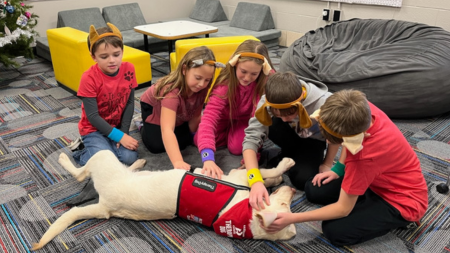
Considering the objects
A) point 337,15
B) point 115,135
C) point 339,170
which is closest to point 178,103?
point 115,135

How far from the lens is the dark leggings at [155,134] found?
2.07 meters

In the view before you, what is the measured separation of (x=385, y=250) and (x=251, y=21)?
12.2 feet

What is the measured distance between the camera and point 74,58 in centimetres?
282

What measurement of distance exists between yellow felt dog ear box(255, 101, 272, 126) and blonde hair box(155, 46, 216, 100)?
0.40m

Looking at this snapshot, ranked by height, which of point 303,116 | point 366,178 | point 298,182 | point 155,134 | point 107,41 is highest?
point 107,41

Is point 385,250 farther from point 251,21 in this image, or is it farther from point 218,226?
point 251,21

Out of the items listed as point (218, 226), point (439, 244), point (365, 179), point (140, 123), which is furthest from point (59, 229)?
point (439, 244)

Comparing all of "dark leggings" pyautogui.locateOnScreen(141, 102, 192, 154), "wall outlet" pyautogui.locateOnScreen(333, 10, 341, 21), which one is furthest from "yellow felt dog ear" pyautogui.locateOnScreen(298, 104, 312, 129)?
"wall outlet" pyautogui.locateOnScreen(333, 10, 341, 21)

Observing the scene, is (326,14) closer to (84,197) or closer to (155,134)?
(155,134)

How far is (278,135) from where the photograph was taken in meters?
1.89

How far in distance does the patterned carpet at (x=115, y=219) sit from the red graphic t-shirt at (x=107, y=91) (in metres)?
0.27

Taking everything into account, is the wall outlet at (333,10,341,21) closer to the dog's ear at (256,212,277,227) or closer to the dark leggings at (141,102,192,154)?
the dark leggings at (141,102,192,154)

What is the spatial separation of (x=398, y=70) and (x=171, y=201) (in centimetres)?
187

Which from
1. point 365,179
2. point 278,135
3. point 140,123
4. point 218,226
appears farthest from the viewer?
point 140,123
